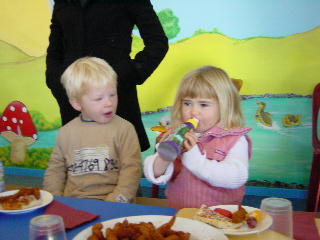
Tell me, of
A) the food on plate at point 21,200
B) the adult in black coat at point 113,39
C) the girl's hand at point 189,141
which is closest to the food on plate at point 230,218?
the girl's hand at point 189,141

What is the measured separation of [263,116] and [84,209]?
7.84 feet

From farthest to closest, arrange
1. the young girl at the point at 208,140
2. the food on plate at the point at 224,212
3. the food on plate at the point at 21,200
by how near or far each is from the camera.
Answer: the young girl at the point at 208,140 < the food on plate at the point at 21,200 < the food on plate at the point at 224,212

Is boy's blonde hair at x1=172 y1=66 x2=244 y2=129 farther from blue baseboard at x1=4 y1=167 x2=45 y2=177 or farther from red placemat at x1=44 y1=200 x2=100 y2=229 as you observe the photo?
blue baseboard at x1=4 y1=167 x2=45 y2=177

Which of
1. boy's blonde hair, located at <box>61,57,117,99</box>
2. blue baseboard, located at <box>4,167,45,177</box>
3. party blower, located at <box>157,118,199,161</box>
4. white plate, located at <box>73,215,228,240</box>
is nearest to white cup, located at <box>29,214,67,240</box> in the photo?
white plate, located at <box>73,215,228,240</box>

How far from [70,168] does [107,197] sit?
0.24m

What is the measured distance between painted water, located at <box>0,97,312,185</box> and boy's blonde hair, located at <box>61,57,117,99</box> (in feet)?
5.95

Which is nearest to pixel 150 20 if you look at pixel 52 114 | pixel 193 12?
pixel 193 12

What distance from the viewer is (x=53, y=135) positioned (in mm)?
4055

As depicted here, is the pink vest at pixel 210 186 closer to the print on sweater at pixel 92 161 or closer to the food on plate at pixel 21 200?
the print on sweater at pixel 92 161

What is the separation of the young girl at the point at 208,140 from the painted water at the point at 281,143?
1687 mm

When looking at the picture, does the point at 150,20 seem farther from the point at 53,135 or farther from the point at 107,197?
the point at 53,135

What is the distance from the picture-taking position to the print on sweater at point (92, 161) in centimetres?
183

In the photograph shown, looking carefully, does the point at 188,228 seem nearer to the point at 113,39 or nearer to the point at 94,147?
the point at 94,147

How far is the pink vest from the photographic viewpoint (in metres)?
1.64
